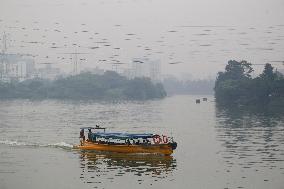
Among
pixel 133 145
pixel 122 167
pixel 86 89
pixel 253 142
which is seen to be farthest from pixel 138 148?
pixel 86 89

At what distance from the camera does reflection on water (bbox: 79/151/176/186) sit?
80.3 ft

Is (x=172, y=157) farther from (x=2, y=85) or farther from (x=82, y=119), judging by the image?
(x=2, y=85)

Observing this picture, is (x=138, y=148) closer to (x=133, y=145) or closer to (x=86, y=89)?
(x=133, y=145)

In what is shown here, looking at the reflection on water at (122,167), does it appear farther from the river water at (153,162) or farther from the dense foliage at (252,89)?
the dense foliage at (252,89)

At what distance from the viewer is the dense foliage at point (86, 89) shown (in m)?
121

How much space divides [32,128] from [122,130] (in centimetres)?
901

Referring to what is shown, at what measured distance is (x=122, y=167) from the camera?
27.1 meters

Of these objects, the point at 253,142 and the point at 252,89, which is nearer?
the point at 253,142

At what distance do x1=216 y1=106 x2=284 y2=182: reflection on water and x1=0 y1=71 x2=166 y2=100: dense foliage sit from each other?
6776cm

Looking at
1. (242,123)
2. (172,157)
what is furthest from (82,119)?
(172,157)

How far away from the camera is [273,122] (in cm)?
5241

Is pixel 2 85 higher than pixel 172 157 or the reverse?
higher

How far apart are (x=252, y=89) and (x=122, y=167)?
186 ft

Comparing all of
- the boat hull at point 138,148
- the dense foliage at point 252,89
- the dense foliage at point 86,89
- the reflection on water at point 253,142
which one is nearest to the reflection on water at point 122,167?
the boat hull at point 138,148
